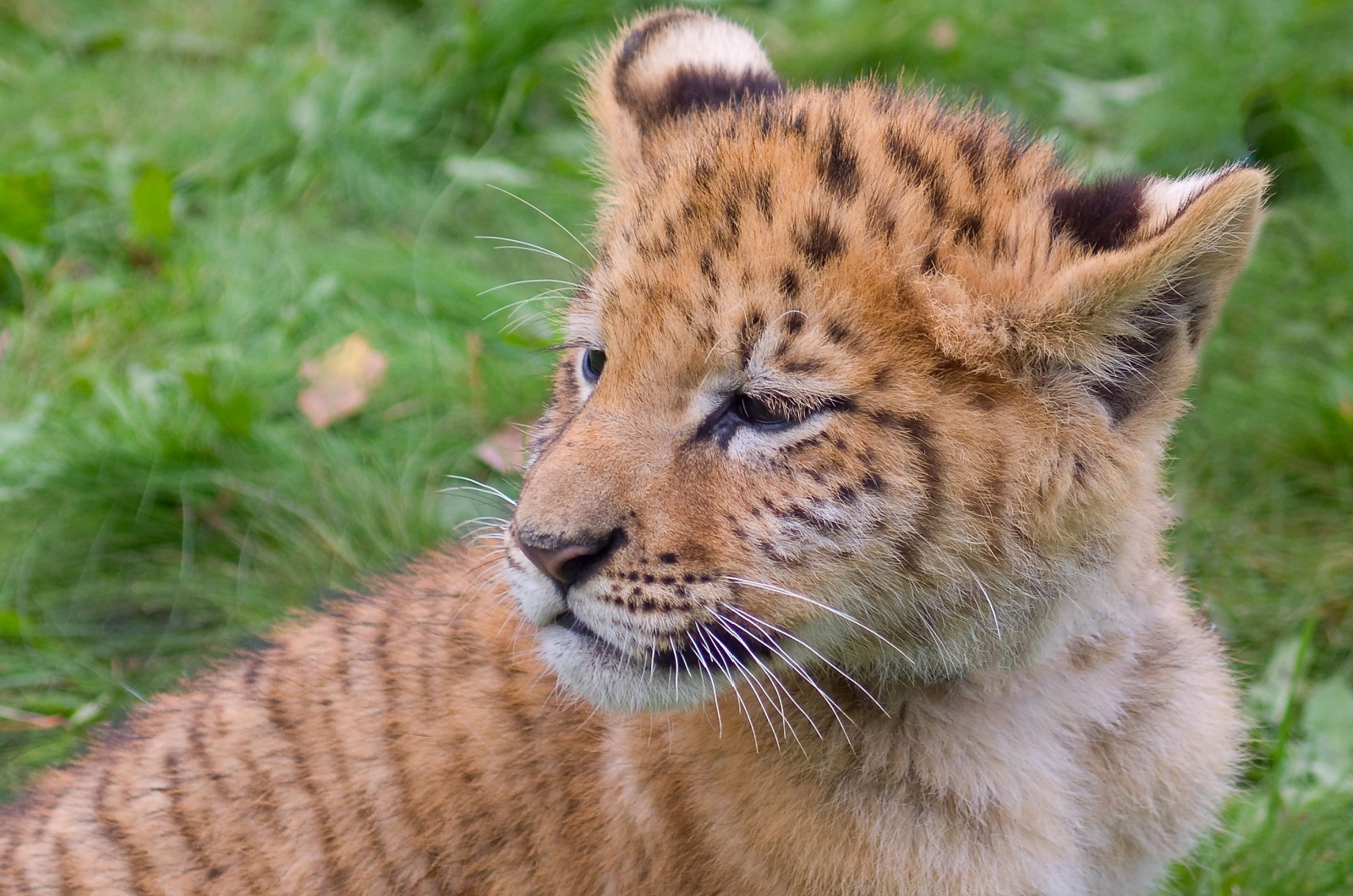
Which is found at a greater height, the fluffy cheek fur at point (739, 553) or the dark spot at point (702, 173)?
the dark spot at point (702, 173)

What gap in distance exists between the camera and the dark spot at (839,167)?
3062 mm

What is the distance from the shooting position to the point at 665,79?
391cm

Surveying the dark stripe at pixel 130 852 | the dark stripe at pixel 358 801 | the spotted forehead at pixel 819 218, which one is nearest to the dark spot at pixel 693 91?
the spotted forehead at pixel 819 218

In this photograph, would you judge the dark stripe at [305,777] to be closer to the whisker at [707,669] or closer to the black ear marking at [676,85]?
the whisker at [707,669]

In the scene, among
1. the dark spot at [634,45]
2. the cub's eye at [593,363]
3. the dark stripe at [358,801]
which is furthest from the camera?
the dark spot at [634,45]

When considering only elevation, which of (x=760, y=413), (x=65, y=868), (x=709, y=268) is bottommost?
(x=65, y=868)

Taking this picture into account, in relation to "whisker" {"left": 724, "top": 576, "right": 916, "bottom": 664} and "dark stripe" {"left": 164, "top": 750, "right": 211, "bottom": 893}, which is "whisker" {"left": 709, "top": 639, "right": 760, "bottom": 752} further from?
"dark stripe" {"left": 164, "top": 750, "right": 211, "bottom": 893}

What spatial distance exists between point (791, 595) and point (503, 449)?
3.17m

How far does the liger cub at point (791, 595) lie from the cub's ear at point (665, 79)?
0.04 ft

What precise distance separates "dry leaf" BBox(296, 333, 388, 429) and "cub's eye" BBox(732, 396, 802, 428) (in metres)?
3.51

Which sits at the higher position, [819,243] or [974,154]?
[974,154]

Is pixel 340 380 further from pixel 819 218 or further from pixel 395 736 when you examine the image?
pixel 819 218

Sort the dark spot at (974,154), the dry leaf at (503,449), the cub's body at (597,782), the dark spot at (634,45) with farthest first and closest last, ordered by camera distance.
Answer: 1. the dry leaf at (503,449)
2. the dark spot at (634,45)
3. the cub's body at (597,782)
4. the dark spot at (974,154)

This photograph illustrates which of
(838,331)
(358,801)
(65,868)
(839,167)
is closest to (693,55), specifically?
(839,167)
